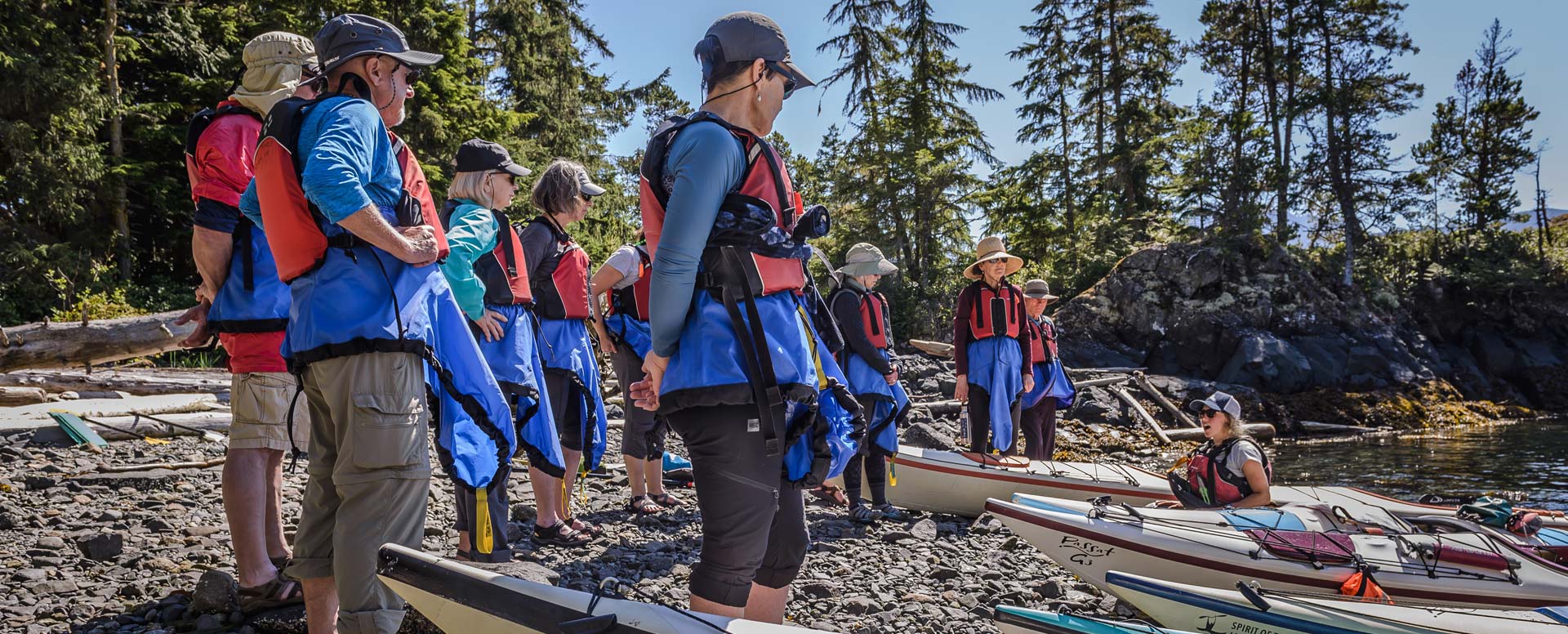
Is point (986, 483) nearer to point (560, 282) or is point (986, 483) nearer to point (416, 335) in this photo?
point (560, 282)

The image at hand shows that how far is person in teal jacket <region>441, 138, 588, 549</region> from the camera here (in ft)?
11.6

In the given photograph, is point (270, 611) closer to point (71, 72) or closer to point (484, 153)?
point (484, 153)

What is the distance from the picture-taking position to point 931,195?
2892cm

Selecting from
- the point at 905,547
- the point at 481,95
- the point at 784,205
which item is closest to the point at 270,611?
the point at 784,205

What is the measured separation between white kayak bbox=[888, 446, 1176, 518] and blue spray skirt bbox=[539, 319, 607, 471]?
3498 millimetres

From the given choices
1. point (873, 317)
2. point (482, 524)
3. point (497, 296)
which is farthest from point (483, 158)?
point (873, 317)

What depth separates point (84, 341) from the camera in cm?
700

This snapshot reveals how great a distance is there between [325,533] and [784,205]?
5.66 ft

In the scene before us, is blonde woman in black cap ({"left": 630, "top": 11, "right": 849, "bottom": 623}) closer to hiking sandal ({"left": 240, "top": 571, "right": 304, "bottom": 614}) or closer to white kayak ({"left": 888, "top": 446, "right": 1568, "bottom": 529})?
hiking sandal ({"left": 240, "top": 571, "right": 304, "bottom": 614})

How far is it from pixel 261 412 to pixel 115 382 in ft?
30.8

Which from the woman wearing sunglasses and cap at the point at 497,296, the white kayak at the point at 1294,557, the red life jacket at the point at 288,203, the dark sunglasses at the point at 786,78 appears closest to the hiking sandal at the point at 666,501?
the woman wearing sunglasses and cap at the point at 497,296

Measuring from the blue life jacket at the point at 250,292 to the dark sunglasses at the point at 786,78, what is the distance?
2.07 m

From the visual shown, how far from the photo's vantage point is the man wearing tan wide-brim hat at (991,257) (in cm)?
797

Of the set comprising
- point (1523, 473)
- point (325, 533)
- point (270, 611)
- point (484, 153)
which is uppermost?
point (484, 153)
